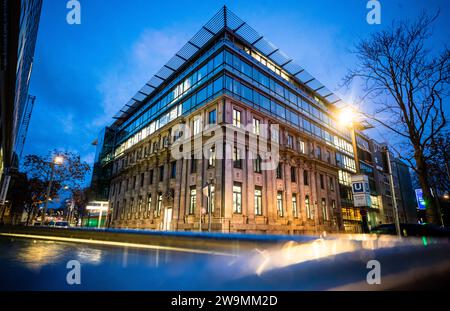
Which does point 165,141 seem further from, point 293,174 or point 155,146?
point 293,174

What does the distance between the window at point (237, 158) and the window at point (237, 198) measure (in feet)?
5.70

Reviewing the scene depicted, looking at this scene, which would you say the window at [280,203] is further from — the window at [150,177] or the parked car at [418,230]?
the window at [150,177]

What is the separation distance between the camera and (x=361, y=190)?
353 inches

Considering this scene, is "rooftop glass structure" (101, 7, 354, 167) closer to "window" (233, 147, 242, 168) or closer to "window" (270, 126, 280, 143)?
"window" (270, 126, 280, 143)

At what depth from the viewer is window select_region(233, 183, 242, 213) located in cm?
1912

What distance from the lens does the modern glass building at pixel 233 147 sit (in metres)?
20.1

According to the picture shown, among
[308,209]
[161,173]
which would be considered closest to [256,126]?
[308,209]

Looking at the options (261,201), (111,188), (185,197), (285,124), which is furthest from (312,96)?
(111,188)

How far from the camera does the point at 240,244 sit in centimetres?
136

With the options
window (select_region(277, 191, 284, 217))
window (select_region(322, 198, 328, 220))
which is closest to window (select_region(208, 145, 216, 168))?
window (select_region(277, 191, 284, 217))

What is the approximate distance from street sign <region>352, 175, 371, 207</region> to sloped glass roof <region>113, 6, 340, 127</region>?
18806 millimetres
